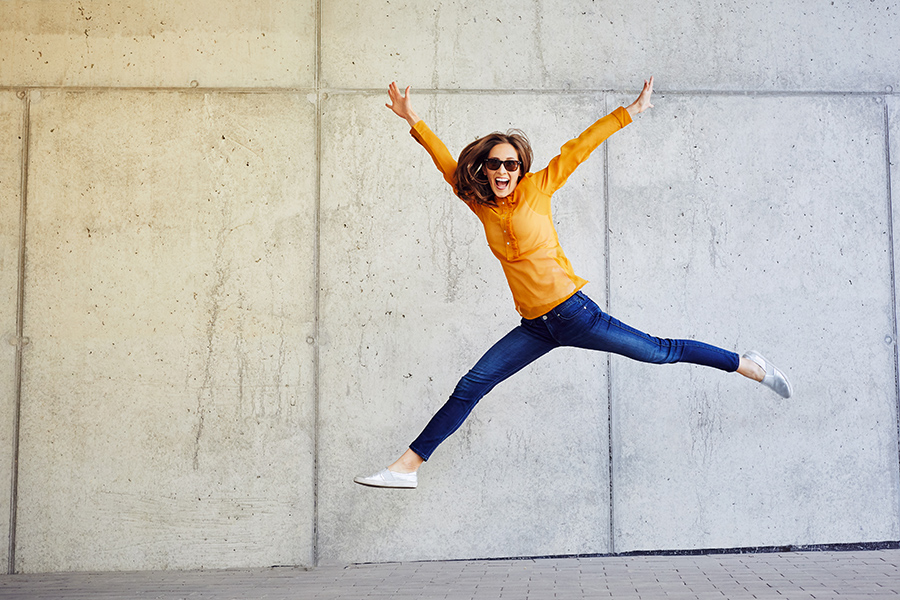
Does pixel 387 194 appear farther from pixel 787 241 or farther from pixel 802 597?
pixel 802 597

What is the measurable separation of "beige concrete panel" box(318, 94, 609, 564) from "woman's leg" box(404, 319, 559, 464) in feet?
3.18

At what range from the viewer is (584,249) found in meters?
4.82

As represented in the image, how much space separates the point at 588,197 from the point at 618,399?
1.37 meters

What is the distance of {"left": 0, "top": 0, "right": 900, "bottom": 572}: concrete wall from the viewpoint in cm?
471

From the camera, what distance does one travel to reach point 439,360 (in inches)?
187

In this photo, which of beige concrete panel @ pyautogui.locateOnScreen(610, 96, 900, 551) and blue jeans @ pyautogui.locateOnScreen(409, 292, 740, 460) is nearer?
blue jeans @ pyautogui.locateOnScreen(409, 292, 740, 460)

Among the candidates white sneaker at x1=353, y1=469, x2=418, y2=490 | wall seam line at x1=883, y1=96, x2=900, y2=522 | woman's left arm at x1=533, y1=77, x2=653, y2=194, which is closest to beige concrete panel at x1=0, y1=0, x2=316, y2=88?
woman's left arm at x1=533, y1=77, x2=653, y2=194

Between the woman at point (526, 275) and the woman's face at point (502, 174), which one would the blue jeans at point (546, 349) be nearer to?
the woman at point (526, 275)

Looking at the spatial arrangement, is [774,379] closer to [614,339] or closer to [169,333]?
[614,339]

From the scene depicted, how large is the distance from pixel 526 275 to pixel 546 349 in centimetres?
43

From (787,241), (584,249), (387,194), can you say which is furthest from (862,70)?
(387,194)

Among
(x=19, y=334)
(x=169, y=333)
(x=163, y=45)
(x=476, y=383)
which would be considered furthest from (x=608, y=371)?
(x=19, y=334)

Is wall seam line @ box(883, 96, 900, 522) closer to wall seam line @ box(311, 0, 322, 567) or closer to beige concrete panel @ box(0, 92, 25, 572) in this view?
wall seam line @ box(311, 0, 322, 567)

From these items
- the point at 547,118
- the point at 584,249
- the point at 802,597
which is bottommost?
the point at 802,597
